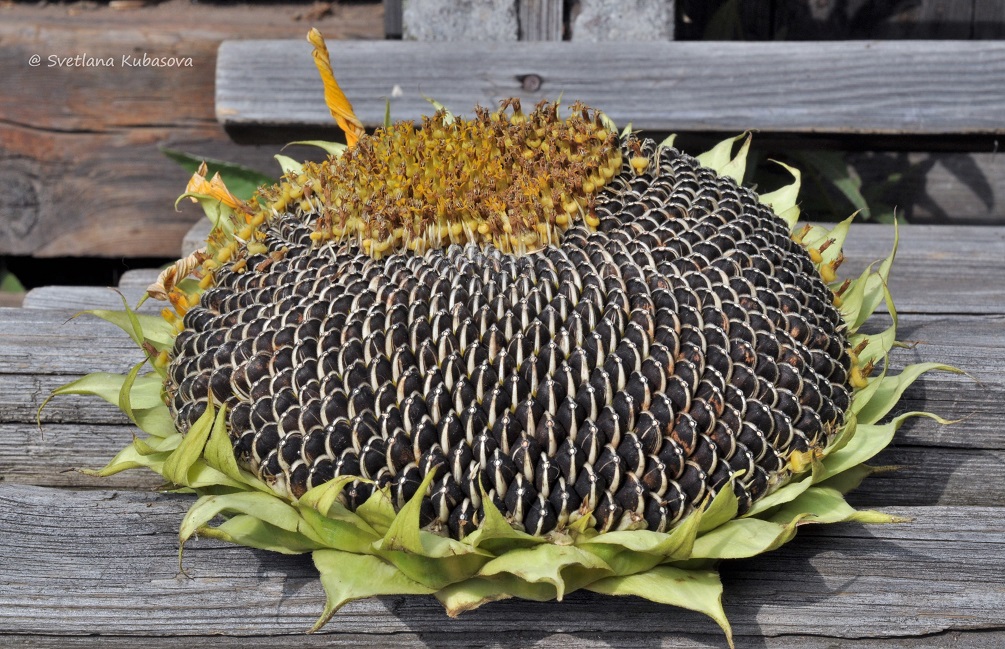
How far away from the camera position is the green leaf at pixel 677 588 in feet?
3.95

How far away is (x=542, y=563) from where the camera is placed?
3.96 ft

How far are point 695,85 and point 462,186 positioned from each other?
149 cm

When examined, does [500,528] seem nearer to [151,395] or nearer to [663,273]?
[663,273]

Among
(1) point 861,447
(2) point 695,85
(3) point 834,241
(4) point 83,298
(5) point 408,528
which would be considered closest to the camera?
(5) point 408,528

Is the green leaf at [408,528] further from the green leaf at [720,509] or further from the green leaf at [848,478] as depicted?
the green leaf at [848,478]

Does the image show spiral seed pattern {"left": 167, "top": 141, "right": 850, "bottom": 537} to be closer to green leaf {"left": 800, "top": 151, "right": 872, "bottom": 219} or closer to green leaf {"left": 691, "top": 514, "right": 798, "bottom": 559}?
green leaf {"left": 691, "top": 514, "right": 798, "bottom": 559}

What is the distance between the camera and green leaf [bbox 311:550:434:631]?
121 centimetres

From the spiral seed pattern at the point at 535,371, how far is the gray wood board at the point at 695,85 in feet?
4.25

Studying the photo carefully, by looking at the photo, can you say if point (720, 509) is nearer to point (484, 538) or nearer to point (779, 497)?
point (779, 497)

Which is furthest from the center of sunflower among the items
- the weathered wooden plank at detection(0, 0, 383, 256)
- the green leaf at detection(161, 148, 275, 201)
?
the weathered wooden plank at detection(0, 0, 383, 256)

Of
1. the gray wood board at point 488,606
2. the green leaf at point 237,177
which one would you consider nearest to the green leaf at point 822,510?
the gray wood board at point 488,606

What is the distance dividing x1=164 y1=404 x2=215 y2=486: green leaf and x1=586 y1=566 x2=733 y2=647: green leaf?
1.89 feet

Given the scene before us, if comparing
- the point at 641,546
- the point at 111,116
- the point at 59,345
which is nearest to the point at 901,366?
the point at 641,546

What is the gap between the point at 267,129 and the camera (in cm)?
277
